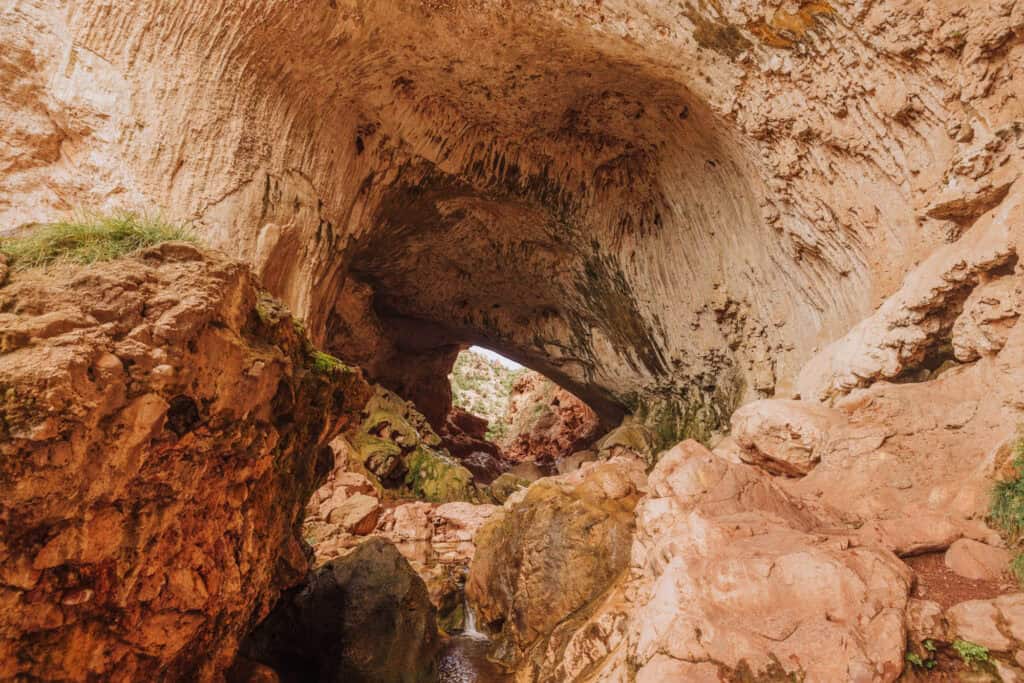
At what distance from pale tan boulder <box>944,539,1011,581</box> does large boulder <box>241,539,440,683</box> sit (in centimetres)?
512

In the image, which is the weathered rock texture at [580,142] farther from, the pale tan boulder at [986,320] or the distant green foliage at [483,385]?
the distant green foliage at [483,385]

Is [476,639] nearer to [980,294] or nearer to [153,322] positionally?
[153,322]

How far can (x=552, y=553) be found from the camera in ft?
22.2

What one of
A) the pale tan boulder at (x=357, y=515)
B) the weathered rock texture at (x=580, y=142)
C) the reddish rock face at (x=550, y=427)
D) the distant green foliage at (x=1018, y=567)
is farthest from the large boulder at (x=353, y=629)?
the reddish rock face at (x=550, y=427)

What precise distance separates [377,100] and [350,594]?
8.04 m

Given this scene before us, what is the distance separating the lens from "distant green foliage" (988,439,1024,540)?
382cm

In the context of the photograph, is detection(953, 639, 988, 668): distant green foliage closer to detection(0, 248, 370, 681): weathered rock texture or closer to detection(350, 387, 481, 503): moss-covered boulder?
detection(0, 248, 370, 681): weathered rock texture

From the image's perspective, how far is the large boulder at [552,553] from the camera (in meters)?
6.41

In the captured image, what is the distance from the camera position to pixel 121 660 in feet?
11.8

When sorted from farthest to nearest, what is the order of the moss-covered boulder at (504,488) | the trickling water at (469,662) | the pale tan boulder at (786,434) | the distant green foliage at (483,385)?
the distant green foliage at (483,385) → the moss-covered boulder at (504,488) → the trickling water at (469,662) → the pale tan boulder at (786,434)

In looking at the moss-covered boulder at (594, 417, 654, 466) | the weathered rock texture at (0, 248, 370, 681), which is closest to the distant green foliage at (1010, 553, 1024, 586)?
the weathered rock texture at (0, 248, 370, 681)

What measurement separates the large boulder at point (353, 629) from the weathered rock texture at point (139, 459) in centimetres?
167

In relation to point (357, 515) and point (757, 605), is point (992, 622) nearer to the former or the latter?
point (757, 605)

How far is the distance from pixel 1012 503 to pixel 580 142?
30.6ft
